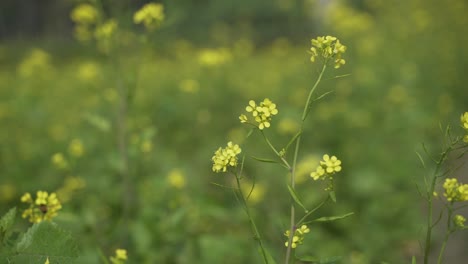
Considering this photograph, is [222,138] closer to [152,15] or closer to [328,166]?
[152,15]

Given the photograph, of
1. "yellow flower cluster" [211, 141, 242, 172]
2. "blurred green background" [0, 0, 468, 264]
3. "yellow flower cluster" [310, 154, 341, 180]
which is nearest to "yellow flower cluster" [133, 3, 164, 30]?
"blurred green background" [0, 0, 468, 264]

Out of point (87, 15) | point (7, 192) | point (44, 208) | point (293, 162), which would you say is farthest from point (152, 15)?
point (7, 192)

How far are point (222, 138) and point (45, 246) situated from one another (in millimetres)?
2310

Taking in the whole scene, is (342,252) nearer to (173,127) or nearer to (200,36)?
(173,127)

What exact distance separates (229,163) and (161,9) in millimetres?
1143

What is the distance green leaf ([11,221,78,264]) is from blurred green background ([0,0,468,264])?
21.3 inches

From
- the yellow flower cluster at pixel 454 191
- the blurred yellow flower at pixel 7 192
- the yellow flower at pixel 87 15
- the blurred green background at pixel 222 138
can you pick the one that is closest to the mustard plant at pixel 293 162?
the blurred green background at pixel 222 138

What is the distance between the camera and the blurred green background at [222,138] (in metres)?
2.06

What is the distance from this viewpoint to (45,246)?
43.6 inches

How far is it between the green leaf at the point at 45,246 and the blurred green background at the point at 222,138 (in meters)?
0.54

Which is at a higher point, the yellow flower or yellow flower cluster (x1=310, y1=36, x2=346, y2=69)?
the yellow flower

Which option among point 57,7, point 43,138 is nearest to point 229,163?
point 43,138

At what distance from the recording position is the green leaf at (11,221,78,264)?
1.09 m

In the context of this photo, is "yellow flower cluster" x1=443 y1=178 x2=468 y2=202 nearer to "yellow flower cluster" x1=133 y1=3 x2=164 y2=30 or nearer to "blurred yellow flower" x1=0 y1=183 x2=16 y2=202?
"yellow flower cluster" x1=133 y1=3 x2=164 y2=30
